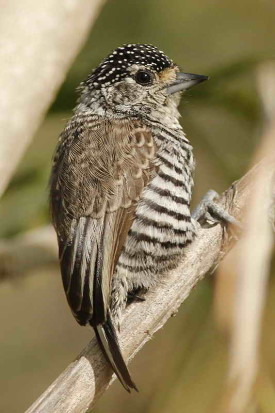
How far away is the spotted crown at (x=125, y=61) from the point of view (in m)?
4.61

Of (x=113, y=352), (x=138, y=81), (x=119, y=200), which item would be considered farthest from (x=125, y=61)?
(x=113, y=352)

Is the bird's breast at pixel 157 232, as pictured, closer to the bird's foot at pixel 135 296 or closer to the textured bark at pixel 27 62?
the bird's foot at pixel 135 296

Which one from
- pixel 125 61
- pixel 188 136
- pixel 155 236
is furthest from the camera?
pixel 188 136

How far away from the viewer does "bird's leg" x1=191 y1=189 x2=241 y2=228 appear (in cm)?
391

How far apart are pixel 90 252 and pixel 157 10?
2.42 meters

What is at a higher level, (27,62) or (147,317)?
(27,62)

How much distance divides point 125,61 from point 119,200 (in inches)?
36.3

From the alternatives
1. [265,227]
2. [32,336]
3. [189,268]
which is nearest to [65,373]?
[189,268]

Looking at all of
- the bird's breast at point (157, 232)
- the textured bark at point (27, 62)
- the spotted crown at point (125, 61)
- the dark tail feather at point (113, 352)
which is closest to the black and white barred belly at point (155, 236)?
the bird's breast at point (157, 232)

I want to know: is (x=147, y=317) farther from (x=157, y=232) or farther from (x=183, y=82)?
(x=183, y=82)

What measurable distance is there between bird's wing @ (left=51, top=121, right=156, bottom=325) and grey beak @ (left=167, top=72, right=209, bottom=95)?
361 mm

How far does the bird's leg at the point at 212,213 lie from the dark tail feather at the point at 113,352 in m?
0.68

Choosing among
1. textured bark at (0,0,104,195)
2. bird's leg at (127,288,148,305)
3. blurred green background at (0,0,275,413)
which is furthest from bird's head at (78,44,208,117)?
textured bark at (0,0,104,195)

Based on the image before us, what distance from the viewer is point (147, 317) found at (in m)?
3.71
